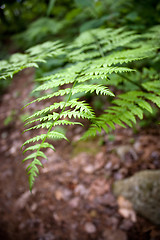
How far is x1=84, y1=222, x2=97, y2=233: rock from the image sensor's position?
2300 millimetres

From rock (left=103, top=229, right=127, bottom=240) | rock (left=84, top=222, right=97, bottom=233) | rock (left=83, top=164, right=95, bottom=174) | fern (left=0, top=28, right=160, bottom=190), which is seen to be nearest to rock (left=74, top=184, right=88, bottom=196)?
rock (left=83, top=164, right=95, bottom=174)

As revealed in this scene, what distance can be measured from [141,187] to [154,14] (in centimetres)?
262

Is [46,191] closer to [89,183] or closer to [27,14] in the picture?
[89,183]

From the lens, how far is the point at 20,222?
283 cm

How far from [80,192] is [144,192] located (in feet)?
3.69

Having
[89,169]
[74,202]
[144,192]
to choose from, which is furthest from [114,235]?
[89,169]

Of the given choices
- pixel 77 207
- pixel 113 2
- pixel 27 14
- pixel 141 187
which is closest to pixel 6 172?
pixel 77 207

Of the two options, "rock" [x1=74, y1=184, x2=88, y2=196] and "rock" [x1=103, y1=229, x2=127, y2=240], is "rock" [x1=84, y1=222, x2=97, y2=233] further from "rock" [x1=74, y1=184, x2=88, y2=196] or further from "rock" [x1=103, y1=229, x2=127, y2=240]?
"rock" [x1=74, y1=184, x2=88, y2=196]

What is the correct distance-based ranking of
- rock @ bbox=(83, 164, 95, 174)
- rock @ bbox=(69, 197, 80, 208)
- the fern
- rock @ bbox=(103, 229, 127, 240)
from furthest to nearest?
rock @ bbox=(83, 164, 95, 174) → rock @ bbox=(69, 197, 80, 208) → rock @ bbox=(103, 229, 127, 240) → the fern

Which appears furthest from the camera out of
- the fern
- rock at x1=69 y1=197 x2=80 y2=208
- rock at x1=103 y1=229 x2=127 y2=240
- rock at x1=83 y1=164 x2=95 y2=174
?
rock at x1=83 y1=164 x2=95 y2=174

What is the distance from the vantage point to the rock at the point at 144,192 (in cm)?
208

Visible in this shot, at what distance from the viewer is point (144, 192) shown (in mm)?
2219

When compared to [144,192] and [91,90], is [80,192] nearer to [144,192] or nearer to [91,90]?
[144,192]

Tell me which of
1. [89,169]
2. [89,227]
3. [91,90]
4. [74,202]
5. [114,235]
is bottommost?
[114,235]
